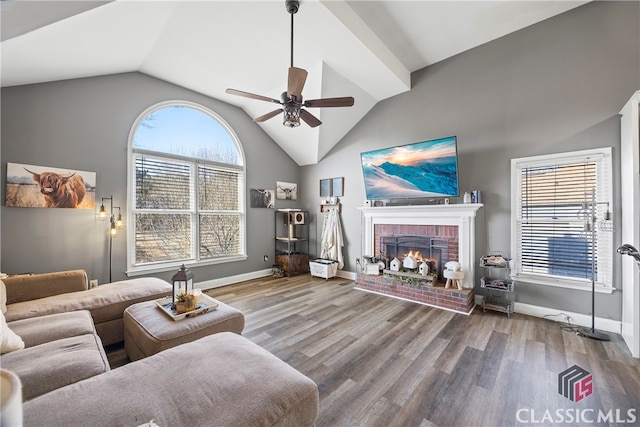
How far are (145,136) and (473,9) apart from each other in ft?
15.8

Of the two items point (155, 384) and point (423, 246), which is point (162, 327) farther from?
point (423, 246)

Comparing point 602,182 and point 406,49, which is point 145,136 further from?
point 602,182

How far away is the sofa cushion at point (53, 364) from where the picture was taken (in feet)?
4.40

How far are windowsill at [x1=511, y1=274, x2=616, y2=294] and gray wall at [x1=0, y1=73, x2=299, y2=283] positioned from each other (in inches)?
205

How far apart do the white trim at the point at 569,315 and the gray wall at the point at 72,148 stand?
5.20 m

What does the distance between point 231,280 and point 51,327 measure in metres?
2.98

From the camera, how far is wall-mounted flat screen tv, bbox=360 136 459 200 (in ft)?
12.1

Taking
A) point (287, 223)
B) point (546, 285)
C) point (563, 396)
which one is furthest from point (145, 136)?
point (546, 285)

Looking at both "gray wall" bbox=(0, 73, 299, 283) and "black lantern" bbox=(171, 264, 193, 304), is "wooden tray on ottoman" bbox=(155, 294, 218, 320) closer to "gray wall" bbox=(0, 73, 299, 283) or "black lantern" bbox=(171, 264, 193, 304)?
"black lantern" bbox=(171, 264, 193, 304)

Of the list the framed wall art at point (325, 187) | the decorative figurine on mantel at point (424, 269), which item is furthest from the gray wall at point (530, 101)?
the framed wall art at point (325, 187)

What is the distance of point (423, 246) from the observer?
4266 mm

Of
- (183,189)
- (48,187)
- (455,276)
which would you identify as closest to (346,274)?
(455,276)

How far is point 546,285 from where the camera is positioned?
3240 mm

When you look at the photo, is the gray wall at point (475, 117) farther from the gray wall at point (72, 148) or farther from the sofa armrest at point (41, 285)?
the sofa armrest at point (41, 285)
